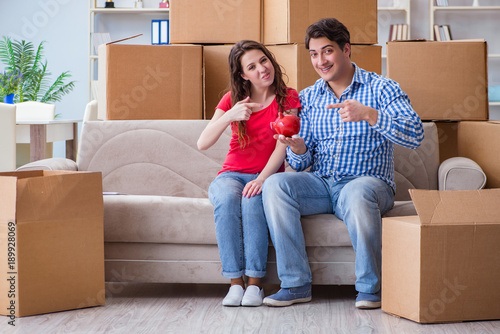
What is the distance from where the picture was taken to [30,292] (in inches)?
71.8

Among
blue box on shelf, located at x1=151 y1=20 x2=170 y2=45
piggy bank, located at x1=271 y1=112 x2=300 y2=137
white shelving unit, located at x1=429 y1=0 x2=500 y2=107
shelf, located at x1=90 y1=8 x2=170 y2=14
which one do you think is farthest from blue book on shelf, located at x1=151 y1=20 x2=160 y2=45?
piggy bank, located at x1=271 y1=112 x2=300 y2=137

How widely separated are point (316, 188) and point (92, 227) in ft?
2.39

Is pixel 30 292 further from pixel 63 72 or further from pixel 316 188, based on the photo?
pixel 63 72

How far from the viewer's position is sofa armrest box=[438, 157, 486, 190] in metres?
2.21

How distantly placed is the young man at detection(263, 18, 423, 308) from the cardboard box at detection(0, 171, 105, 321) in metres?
0.55

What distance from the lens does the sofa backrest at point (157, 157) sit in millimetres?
2525

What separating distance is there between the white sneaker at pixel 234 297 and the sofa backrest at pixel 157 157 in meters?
0.64

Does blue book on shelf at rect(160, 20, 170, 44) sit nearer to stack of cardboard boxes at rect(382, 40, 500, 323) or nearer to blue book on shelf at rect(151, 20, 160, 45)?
blue book on shelf at rect(151, 20, 160, 45)

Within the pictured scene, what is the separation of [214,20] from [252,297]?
1294mm

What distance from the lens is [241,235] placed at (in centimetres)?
200

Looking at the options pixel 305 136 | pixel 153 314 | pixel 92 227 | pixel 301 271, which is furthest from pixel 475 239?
pixel 92 227

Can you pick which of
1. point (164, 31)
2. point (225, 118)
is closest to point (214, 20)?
point (225, 118)

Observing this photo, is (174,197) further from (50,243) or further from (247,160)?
(50,243)

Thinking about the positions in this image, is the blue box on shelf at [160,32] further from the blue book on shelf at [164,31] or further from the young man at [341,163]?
the young man at [341,163]
